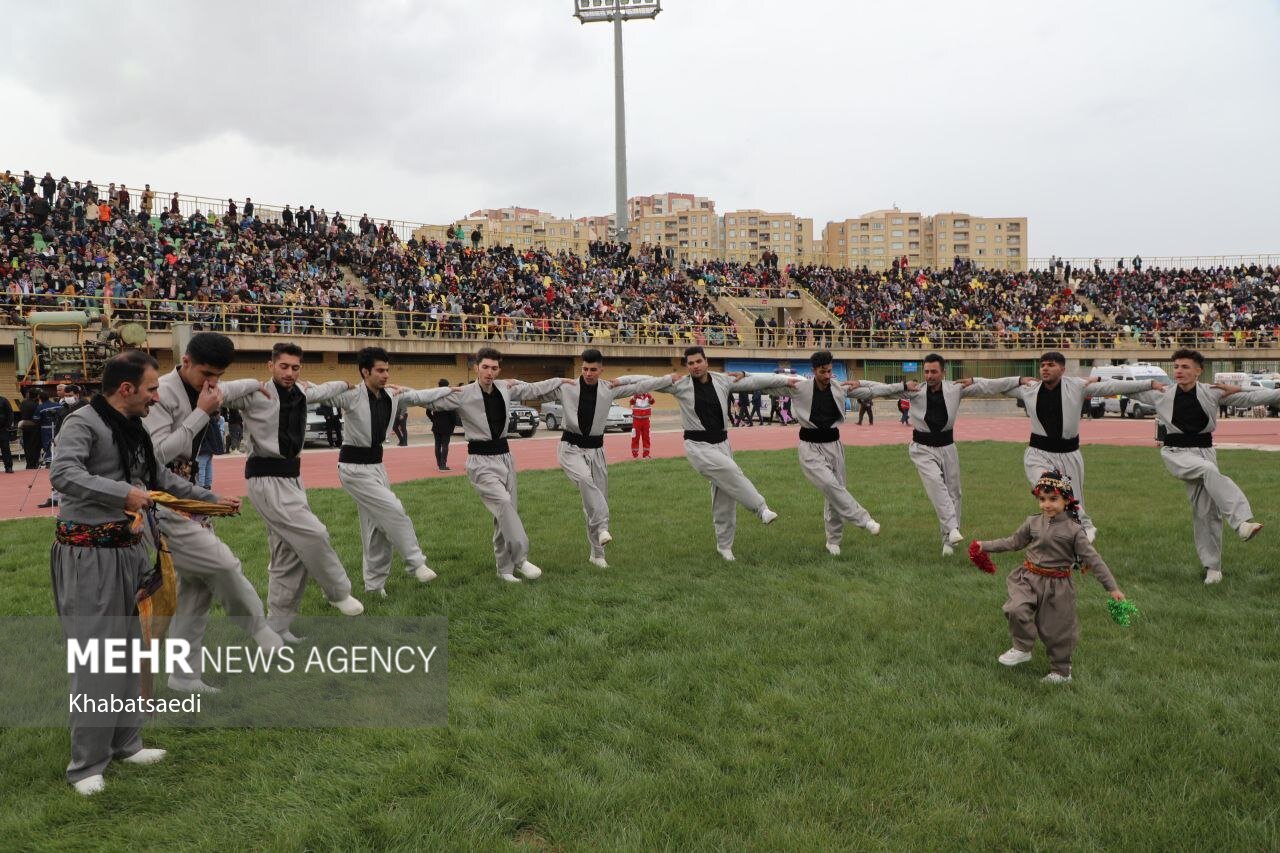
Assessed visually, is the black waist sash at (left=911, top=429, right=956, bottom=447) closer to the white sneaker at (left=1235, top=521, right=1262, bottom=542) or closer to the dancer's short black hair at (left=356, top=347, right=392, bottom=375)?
the white sneaker at (left=1235, top=521, right=1262, bottom=542)

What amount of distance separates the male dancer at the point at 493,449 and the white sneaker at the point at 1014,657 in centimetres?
379

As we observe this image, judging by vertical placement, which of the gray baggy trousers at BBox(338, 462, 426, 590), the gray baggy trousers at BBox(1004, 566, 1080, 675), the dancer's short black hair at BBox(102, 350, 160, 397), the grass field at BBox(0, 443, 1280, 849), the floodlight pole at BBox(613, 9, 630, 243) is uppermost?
the floodlight pole at BBox(613, 9, 630, 243)

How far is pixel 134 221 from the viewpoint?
30.4m

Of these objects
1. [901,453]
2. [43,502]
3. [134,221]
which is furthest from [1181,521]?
[134,221]

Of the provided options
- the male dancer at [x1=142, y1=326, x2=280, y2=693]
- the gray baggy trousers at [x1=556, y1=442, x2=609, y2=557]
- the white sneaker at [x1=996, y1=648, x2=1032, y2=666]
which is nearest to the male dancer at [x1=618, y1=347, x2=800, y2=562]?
the gray baggy trousers at [x1=556, y1=442, x2=609, y2=557]

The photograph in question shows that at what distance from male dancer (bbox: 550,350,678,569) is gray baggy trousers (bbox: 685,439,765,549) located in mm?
757

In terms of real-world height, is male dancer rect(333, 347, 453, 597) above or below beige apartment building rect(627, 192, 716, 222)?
below

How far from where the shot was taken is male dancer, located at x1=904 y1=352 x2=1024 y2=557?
841 centimetres

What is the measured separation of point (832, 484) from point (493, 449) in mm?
3222

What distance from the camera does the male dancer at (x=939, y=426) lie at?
27.6 feet

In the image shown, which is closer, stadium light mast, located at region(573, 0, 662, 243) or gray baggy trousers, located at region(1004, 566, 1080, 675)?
gray baggy trousers, located at region(1004, 566, 1080, 675)

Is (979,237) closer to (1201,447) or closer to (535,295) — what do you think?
(535,295)

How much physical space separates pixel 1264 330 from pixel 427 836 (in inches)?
2329

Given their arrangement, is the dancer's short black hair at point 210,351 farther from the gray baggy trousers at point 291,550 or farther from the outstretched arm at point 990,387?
the outstretched arm at point 990,387
